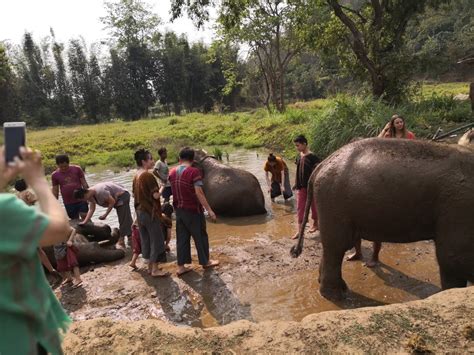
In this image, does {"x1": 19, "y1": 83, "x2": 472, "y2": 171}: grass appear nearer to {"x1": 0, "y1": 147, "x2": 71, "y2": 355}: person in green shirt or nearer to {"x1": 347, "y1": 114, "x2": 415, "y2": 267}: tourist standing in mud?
{"x1": 347, "y1": 114, "x2": 415, "y2": 267}: tourist standing in mud

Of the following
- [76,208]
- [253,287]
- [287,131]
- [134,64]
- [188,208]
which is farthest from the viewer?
[134,64]

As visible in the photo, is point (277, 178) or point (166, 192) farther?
point (277, 178)

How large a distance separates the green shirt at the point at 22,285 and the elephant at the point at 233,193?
6.51 m

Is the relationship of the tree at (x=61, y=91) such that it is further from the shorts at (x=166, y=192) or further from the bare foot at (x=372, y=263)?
the bare foot at (x=372, y=263)

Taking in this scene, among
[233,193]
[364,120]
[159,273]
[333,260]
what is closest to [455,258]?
[333,260]

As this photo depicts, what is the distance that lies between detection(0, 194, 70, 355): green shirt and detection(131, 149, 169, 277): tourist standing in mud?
370cm

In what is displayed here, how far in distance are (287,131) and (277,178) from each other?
8449 mm

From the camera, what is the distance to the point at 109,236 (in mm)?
7145

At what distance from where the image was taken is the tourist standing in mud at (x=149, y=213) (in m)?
5.31

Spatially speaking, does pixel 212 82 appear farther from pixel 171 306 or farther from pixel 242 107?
pixel 171 306

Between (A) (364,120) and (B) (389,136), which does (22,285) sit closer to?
(B) (389,136)

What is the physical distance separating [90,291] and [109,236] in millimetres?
1946

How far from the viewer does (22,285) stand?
4.96 feet

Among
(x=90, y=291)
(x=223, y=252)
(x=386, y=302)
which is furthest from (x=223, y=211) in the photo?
(x=386, y=302)
